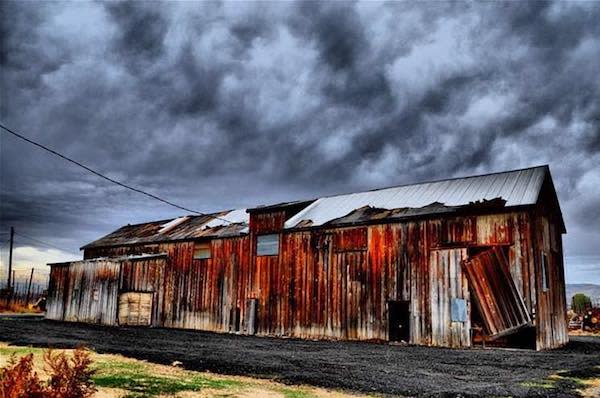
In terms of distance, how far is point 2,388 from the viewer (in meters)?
5.04

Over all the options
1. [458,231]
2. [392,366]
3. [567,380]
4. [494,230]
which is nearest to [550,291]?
[494,230]

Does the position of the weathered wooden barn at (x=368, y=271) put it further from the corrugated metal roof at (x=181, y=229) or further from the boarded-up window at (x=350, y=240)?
the corrugated metal roof at (x=181, y=229)

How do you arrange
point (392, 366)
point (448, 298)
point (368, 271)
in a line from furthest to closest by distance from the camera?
point (368, 271) < point (448, 298) < point (392, 366)

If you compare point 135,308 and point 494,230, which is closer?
point 494,230

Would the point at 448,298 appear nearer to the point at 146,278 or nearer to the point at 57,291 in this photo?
the point at 146,278

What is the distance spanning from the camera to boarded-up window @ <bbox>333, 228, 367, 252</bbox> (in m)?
22.9

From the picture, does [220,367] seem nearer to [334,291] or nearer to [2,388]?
[2,388]

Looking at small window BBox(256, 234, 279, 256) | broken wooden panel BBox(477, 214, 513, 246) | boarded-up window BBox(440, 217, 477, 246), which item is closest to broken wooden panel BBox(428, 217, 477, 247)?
boarded-up window BBox(440, 217, 477, 246)

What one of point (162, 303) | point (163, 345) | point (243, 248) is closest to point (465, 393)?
point (163, 345)

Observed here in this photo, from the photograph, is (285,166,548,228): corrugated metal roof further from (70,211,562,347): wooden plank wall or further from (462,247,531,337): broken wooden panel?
(462,247,531,337): broken wooden panel

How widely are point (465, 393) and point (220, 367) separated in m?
5.60

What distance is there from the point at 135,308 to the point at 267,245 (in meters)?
9.99

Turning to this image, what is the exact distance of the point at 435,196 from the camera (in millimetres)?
23109

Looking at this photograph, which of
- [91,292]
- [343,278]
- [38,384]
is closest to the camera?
[38,384]
